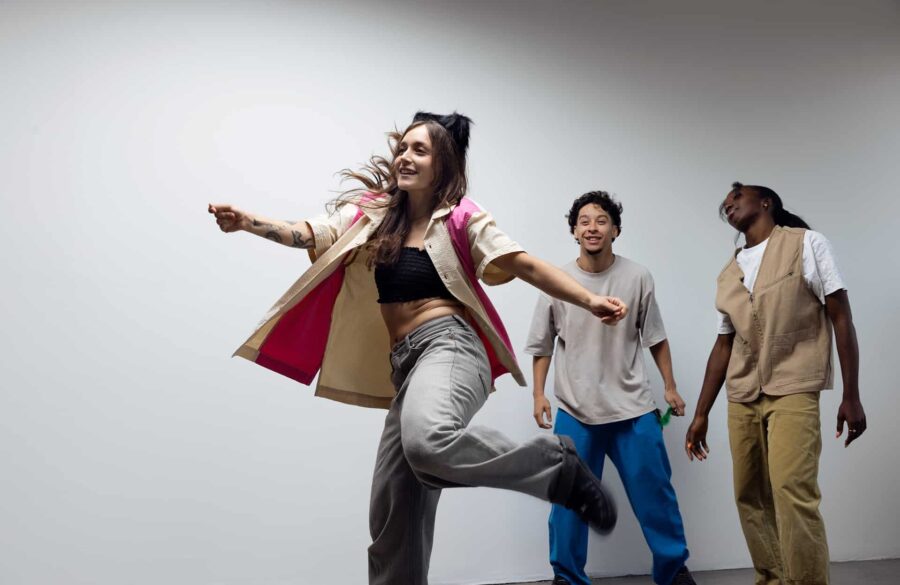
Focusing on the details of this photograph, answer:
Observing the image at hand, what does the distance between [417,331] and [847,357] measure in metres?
1.58

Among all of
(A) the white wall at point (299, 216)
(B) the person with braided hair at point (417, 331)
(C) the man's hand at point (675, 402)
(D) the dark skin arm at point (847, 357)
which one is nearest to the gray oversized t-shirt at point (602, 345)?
(C) the man's hand at point (675, 402)

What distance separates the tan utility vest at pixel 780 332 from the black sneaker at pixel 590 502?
1156 mm

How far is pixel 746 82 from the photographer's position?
427cm

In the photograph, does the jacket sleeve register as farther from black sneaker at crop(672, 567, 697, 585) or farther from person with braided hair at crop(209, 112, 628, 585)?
black sneaker at crop(672, 567, 697, 585)

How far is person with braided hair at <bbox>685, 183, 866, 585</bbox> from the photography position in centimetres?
263

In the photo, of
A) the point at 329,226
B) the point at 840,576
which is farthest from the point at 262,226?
the point at 840,576

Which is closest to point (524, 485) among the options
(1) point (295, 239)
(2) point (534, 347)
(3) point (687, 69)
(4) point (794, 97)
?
(1) point (295, 239)

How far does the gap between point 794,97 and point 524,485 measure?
10.8 ft

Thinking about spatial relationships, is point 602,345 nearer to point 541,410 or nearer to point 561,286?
point 541,410

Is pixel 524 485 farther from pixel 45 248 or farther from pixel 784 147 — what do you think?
pixel 784 147

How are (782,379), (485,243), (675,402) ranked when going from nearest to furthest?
(485,243) < (782,379) < (675,402)

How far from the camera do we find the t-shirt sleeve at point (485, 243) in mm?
2180

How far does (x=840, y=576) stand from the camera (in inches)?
142

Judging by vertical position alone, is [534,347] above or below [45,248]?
below
